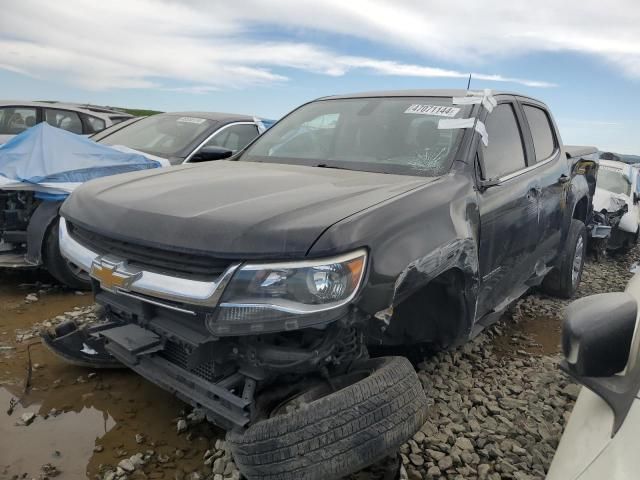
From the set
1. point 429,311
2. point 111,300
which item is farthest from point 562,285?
point 111,300

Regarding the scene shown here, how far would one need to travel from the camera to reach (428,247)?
227cm

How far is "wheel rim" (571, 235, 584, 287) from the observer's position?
518cm

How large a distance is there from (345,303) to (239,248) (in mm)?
435

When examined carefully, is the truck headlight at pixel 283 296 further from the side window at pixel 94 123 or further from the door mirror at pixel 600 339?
the side window at pixel 94 123

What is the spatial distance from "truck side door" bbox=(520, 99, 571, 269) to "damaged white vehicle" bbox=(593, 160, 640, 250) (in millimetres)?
4364

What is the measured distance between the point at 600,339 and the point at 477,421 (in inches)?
69.7

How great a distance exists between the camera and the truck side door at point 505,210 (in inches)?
117

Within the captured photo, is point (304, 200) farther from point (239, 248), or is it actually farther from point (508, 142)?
point (508, 142)

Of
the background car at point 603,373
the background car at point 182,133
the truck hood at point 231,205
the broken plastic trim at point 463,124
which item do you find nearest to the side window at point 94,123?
the background car at point 182,133

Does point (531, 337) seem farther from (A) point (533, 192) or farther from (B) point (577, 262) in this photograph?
(B) point (577, 262)

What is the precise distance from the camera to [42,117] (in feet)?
26.2

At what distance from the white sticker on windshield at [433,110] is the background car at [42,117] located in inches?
255

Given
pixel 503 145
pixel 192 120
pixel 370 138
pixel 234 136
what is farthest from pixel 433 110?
pixel 192 120

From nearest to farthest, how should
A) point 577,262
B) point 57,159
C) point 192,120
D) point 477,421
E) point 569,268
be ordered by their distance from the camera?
point 477,421 → point 57,159 → point 569,268 → point 577,262 → point 192,120
